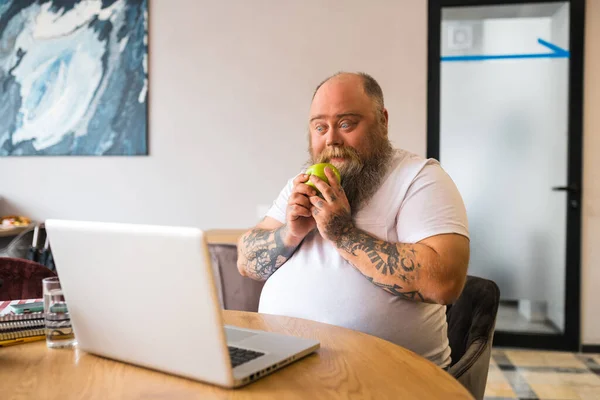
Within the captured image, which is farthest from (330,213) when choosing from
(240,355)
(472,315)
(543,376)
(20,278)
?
(543,376)

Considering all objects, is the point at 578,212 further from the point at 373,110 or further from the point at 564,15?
the point at 373,110

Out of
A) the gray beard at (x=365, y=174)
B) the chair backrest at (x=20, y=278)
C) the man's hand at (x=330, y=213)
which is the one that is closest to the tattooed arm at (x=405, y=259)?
the man's hand at (x=330, y=213)

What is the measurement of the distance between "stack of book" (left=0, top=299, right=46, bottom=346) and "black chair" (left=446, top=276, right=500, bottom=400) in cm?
82

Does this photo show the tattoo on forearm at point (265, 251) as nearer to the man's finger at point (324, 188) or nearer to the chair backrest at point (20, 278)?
the man's finger at point (324, 188)

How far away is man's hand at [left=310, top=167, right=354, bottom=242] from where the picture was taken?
1353 mm

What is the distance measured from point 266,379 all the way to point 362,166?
2.86 feet

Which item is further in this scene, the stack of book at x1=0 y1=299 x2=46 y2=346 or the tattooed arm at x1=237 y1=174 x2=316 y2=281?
the tattooed arm at x1=237 y1=174 x2=316 y2=281

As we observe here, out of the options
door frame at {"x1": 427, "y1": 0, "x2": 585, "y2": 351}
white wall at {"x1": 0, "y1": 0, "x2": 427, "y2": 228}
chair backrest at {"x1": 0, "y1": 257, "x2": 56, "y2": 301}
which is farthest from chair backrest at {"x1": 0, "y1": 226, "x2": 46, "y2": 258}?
door frame at {"x1": 427, "y1": 0, "x2": 585, "y2": 351}

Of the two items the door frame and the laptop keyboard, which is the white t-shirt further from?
the door frame

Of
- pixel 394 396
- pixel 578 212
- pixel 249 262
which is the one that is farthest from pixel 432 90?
pixel 394 396

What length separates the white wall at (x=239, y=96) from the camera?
11.3 feet

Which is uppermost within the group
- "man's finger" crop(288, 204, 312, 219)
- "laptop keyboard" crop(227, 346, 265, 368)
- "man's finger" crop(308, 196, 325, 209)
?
"man's finger" crop(308, 196, 325, 209)

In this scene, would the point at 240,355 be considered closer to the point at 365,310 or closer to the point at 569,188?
the point at 365,310

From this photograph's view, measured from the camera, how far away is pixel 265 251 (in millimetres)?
1511
